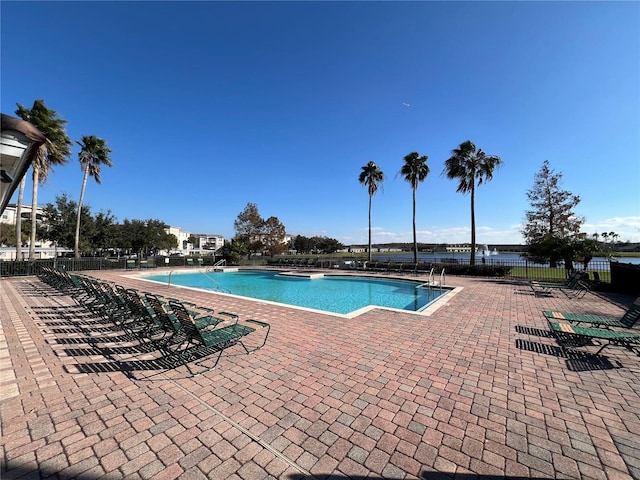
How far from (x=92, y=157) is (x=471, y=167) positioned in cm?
3241

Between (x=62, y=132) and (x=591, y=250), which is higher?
(x=62, y=132)

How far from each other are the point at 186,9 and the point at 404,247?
74591 millimetres

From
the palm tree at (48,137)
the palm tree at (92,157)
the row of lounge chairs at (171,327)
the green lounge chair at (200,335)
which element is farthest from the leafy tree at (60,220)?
the green lounge chair at (200,335)

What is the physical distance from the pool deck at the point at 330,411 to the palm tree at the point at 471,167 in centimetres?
1953

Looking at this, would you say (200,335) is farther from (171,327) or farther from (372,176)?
(372,176)

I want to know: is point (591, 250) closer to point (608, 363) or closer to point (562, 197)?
point (562, 197)

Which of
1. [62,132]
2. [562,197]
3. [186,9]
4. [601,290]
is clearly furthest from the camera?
[562,197]

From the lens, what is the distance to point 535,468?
2.33m

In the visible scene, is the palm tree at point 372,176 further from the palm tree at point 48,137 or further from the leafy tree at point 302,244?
the leafy tree at point 302,244

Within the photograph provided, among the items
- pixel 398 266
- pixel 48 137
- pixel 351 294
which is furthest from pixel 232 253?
pixel 351 294

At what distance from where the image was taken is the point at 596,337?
4.76 m

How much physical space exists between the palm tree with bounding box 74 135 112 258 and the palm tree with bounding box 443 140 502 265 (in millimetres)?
30317

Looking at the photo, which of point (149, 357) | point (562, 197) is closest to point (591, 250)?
point (562, 197)

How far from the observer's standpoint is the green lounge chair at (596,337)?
4742 mm
